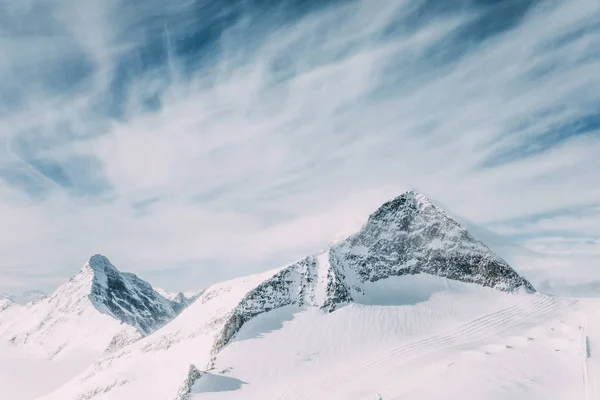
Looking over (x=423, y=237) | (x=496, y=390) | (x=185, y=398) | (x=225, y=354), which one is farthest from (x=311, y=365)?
(x=423, y=237)

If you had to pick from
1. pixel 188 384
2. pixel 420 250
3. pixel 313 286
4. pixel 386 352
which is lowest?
pixel 386 352

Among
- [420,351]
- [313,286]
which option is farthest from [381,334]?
[313,286]

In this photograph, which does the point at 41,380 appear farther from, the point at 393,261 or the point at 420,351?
the point at 420,351

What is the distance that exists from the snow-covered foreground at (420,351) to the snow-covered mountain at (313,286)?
316 centimetres

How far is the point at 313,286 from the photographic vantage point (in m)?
93.7

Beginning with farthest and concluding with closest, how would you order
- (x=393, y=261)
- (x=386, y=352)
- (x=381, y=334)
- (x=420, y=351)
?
(x=393, y=261)
(x=381, y=334)
(x=386, y=352)
(x=420, y=351)

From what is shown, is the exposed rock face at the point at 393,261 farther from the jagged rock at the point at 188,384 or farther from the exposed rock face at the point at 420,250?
the jagged rock at the point at 188,384

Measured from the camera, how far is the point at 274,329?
8519cm

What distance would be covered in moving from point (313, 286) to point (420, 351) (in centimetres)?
2594

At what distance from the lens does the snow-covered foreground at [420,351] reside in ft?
211

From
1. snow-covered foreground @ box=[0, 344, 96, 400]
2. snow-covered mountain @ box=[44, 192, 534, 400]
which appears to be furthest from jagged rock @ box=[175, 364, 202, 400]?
snow-covered foreground @ box=[0, 344, 96, 400]

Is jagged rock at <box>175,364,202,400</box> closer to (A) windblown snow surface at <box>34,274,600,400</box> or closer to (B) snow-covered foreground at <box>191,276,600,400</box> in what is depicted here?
(A) windblown snow surface at <box>34,274,600,400</box>

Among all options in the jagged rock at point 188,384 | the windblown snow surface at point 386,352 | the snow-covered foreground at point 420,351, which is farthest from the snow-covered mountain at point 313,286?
the snow-covered foreground at point 420,351

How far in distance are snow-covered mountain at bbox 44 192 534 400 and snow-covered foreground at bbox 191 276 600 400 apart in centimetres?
316
